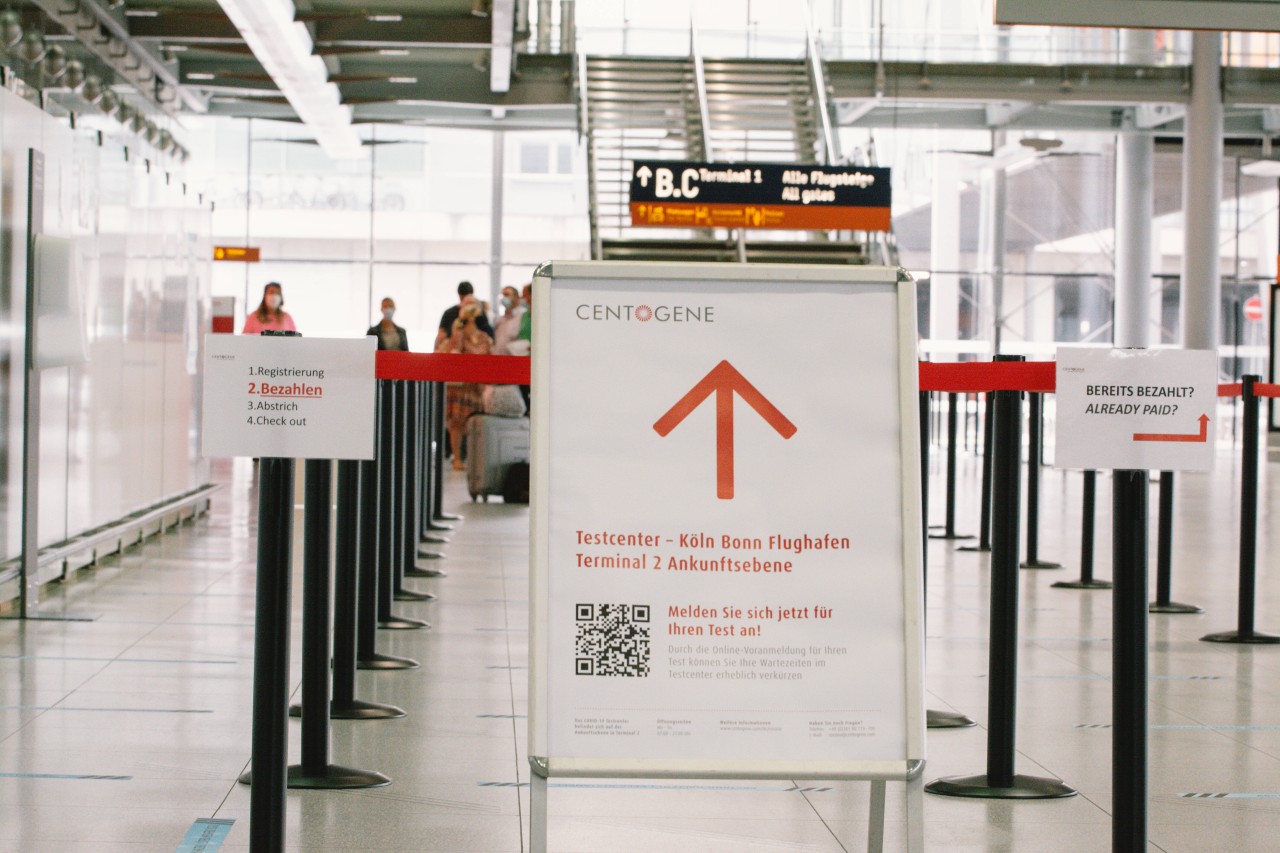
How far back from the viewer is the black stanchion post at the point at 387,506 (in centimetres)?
622

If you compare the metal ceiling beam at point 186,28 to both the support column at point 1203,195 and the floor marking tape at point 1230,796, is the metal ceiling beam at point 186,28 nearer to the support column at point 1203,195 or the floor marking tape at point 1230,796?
the floor marking tape at point 1230,796

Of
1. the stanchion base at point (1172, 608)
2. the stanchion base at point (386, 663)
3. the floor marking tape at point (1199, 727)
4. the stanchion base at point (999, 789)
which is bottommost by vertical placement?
the stanchion base at point (999, 789)

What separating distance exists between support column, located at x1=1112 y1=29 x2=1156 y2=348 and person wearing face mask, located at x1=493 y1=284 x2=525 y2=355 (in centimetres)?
1064

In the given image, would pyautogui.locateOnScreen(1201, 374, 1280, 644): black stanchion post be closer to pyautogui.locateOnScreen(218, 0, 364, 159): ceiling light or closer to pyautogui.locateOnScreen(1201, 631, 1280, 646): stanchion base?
pyautogui.locateOnScreen(1201, 631, 1280, 646): stanchion base

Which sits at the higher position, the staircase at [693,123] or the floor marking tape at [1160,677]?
the staircase at [693,123]

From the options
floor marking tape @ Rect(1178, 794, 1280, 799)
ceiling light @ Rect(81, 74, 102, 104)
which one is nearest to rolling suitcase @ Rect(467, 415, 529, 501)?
ceiling light @ Rect(81, 74, 102, 104)

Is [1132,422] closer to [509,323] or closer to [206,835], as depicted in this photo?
[206,835]

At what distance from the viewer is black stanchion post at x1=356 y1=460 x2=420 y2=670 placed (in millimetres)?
5719

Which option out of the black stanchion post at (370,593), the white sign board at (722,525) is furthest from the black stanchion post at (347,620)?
the white sign board at (722,525)

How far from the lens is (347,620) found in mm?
4980

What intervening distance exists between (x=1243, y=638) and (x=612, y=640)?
4.68 meters

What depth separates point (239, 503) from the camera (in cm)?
1273

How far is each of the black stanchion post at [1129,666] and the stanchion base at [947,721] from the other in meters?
1.57

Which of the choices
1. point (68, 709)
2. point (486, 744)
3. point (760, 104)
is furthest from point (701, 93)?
point (486, 744)
